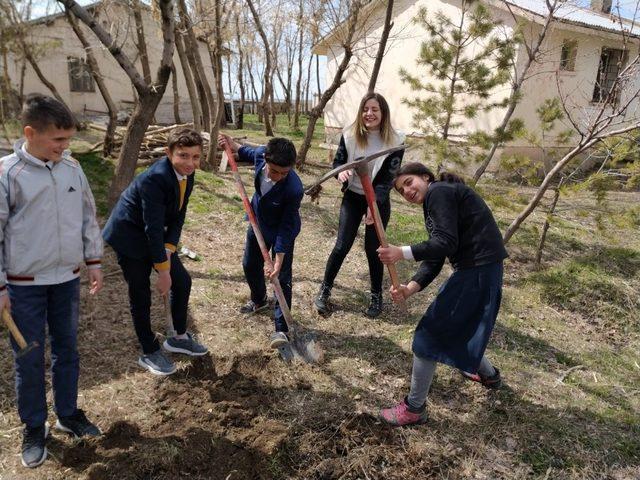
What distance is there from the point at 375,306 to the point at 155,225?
213cm

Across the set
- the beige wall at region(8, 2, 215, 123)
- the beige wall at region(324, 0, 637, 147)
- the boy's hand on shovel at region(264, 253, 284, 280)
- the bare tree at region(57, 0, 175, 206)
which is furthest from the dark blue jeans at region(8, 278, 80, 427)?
the beige wall at region(8, 2, 215, 123)

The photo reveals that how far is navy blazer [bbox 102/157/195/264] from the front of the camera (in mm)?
2508

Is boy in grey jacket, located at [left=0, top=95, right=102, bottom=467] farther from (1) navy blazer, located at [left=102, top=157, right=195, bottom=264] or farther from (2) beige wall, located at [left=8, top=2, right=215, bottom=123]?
(2) beige wall, located at [left=8, top=2, right=215, bottom=123]

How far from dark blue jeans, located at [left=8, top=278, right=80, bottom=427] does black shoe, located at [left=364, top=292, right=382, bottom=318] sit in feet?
7.67

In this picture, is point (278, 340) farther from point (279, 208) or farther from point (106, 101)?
point (106, 101)

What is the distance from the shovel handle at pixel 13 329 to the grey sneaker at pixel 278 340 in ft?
5.06

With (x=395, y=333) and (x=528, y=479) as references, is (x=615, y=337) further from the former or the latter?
(x=528, y=479)

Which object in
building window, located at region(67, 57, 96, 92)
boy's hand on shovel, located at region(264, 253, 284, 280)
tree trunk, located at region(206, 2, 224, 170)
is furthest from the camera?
building window, located at region(67, 57, 96, 92)

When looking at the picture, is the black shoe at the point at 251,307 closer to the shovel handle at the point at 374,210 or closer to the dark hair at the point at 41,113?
the shovel handle at the point at 374,210

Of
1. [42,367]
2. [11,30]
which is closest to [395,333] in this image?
[42,367]

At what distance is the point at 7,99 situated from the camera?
1316 cm

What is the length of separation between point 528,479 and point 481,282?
3.39 ft

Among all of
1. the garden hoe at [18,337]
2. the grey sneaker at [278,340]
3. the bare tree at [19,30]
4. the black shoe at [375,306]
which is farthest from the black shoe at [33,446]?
the bare tree at [19,30]

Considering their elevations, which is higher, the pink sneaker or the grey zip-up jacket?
the grey zip-up jacket
